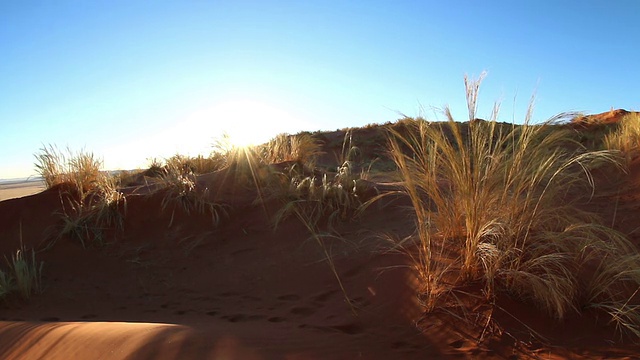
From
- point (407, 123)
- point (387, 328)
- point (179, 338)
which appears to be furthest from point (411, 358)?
point (407, 123)

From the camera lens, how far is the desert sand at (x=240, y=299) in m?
2.71

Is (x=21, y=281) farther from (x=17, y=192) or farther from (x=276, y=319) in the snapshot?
(x=17, y=192)

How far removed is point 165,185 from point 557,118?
5273mm

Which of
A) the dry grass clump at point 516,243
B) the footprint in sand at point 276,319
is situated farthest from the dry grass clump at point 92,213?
the dry grass clump at point 516,243

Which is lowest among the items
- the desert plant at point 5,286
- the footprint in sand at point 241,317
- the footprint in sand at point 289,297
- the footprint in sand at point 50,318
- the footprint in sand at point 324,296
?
the footprint in sand at point 50,318

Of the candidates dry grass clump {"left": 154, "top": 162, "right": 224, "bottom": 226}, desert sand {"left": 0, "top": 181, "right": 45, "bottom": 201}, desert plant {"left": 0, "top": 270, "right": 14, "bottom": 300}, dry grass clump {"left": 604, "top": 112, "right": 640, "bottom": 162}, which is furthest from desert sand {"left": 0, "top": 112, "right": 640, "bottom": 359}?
desert sand {"left": 0, "top": 181, "right": 45, "bottom": 201}

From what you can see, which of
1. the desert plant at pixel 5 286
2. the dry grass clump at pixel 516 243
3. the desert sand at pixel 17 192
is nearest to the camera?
the dry grass clump at pixel 516 243

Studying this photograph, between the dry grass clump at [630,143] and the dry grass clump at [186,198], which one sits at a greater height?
the dry grass clump at [630,143]

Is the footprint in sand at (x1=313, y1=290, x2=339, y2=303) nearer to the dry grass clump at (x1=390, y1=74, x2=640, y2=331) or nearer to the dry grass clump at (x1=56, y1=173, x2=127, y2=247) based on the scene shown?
the dry grass clump at (x1=390, y1=74, x2=640, y2=331)

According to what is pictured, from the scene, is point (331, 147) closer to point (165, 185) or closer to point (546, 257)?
point (165, 185)

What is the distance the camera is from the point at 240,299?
4070 millimetres

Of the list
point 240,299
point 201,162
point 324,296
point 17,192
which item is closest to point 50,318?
point 240,299

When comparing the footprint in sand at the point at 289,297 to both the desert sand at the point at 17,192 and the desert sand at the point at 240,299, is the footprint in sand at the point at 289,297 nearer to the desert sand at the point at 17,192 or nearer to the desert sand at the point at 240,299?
the desert sand at the point at 240,299

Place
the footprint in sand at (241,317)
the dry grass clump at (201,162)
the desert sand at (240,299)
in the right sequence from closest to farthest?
the desert sand at (240,299) < the footprint in sand at (241,317) < the dry grass clump at (201,162)
